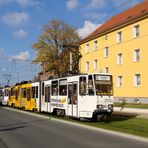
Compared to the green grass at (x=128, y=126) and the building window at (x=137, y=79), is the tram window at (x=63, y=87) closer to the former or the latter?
the green grass at (x=128, y=126)

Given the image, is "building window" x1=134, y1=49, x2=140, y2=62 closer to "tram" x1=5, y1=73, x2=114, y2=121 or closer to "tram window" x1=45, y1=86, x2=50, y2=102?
"tram" x1=5, y1=73, x2=114, y2=121

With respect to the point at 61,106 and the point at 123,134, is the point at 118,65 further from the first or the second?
the point at 123,134

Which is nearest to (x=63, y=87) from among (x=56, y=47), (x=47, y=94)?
(x=47, y=94)

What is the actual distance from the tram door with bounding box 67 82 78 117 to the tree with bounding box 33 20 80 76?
48.7 metres

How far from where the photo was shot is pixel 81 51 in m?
69.4

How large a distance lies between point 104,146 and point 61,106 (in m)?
15.6

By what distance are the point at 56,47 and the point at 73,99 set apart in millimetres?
52004

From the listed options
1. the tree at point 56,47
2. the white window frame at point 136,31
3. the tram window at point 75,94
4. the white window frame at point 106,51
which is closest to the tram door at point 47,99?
the tram window at point 75,94

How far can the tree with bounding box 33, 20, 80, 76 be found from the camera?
75.8 meters

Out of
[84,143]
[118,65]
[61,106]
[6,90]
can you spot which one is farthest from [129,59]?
[84,143]

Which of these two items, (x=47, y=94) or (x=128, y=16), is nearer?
(x=47, y=94)

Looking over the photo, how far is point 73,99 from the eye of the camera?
26.1m

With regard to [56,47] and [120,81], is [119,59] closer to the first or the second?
[120,81]

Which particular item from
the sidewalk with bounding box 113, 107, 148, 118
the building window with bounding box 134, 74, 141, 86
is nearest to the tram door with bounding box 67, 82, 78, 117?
the sidewalk with bounding box 113, 107, 148, 118
